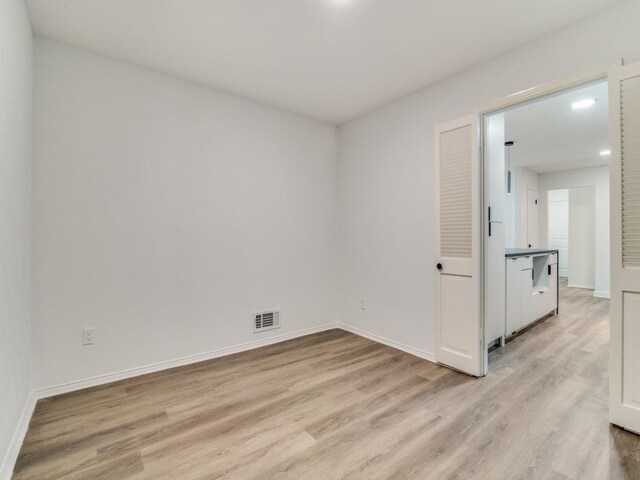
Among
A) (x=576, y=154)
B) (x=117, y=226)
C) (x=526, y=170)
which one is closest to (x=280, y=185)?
(x=117, y=226)

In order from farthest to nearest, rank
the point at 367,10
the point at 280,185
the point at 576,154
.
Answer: the point at 576,154
the point at 280,185
the point at 367,10

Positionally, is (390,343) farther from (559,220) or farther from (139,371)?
(559,220)

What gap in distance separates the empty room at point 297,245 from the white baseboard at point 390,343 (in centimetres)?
4

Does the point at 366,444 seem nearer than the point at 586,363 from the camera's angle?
Yes

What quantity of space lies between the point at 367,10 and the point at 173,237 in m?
2.30

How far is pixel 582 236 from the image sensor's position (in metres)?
6.66

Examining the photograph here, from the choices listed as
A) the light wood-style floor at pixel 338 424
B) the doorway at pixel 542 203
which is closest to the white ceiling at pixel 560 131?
the doorway at pixel 542 203

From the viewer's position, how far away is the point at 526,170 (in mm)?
6504

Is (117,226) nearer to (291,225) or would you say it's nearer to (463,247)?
(291,225)

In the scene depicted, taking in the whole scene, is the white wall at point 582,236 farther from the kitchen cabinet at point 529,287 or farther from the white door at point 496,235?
the white door at point 496,235

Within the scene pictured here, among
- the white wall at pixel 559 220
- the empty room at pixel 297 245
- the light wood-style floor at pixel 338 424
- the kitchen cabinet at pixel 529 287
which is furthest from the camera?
the white wall at pixel 559 220

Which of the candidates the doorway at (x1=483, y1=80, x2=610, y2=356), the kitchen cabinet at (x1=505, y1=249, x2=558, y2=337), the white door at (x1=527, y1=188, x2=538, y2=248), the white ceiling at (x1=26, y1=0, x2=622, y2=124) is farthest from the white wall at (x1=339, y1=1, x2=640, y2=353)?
the white door at (x1=527, y1=188, x2=538, y2=248)

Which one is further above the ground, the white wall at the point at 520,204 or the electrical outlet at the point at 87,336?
the white wall at the point at 520,204

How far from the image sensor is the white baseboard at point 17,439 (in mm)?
1383
